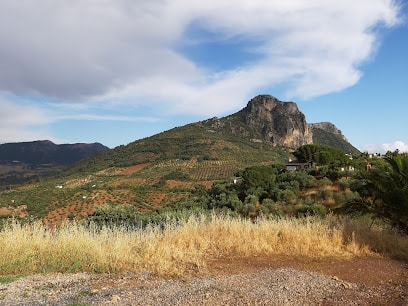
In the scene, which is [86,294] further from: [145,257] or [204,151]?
[204,151]

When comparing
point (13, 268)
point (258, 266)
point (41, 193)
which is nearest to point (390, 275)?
point (258, 266)

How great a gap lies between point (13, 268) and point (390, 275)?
6201 mm

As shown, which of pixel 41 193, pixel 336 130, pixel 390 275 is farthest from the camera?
pixel 336 130

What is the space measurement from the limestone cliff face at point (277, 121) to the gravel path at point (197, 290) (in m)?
122

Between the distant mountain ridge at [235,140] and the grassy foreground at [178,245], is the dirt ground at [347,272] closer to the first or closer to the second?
the grassy foreground at [178,245]

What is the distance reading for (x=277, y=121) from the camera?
14088 cm

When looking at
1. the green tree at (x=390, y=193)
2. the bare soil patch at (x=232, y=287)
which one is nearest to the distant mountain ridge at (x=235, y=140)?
the green tree at (x=390, y=193)

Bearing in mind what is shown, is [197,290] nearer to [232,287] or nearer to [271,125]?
[232,287]

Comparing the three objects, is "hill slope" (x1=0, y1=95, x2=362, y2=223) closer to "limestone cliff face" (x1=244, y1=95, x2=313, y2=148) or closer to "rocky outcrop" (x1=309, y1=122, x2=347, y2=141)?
"limestone cliff face" (x1=244, y1=95, x2=313, y2=148)

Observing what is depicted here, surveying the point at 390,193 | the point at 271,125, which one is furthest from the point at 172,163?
the point at 390,193

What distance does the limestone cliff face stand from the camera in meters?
132

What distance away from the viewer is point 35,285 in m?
4.96

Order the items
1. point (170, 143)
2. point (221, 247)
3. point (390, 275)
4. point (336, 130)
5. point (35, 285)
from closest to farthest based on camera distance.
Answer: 1. point (35, 285)
2. point (390, 275)
3. point (221, 247)
4. point (170, 143)
5. point (336, 130)

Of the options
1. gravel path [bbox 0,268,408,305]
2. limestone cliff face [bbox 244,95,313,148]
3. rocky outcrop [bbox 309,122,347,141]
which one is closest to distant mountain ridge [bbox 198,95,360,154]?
limestone cliff face [bbox 244,95,313,148]
